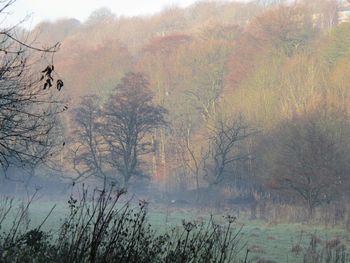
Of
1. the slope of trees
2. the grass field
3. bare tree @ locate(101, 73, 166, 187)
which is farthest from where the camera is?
bare tree @ locate(101, 73, 166, 187)

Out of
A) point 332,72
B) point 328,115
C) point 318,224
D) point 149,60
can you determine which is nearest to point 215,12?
point 149,60

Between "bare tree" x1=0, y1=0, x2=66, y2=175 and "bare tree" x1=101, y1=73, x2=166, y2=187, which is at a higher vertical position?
"bare tree" x1=101, y1=73, x2=166, y2=187

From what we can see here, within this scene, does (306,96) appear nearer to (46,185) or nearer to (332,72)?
(332,72)

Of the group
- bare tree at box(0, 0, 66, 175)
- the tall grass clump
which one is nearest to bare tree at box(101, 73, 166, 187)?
bare tree at box(0, 0, 66, 175)

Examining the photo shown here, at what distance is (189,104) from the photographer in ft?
170

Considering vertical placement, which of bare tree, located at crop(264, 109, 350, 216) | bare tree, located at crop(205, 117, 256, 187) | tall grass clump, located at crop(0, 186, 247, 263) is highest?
bare tree, located at crop(205, 117, 256, 187)

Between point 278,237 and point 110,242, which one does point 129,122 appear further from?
point 110,242

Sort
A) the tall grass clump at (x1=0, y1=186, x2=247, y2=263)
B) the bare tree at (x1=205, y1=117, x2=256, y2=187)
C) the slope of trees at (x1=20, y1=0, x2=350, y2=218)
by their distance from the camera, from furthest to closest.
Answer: the bare tree at (x1=205, y1=117, x2=256, y2=187) → the slope of trees at (x1=20, y1=0, x2=350, y2=218) → the tall grass clump at (x1=0, y1=186, x2=247, y2=263)

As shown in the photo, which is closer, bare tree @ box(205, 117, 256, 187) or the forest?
the forest

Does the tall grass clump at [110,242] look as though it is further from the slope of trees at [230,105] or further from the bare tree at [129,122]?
the bare tree at [129,122]

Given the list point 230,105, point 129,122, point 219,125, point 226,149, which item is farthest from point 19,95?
point 230,105

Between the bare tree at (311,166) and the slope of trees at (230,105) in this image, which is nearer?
the bare tree at (311,166)

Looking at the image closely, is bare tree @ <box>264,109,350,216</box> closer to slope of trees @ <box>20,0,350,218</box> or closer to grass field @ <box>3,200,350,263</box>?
slope of trees @ <box>20,0,350,218</box>

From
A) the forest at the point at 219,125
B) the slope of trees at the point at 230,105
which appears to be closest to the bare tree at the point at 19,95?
the forest at the point at 219,125
